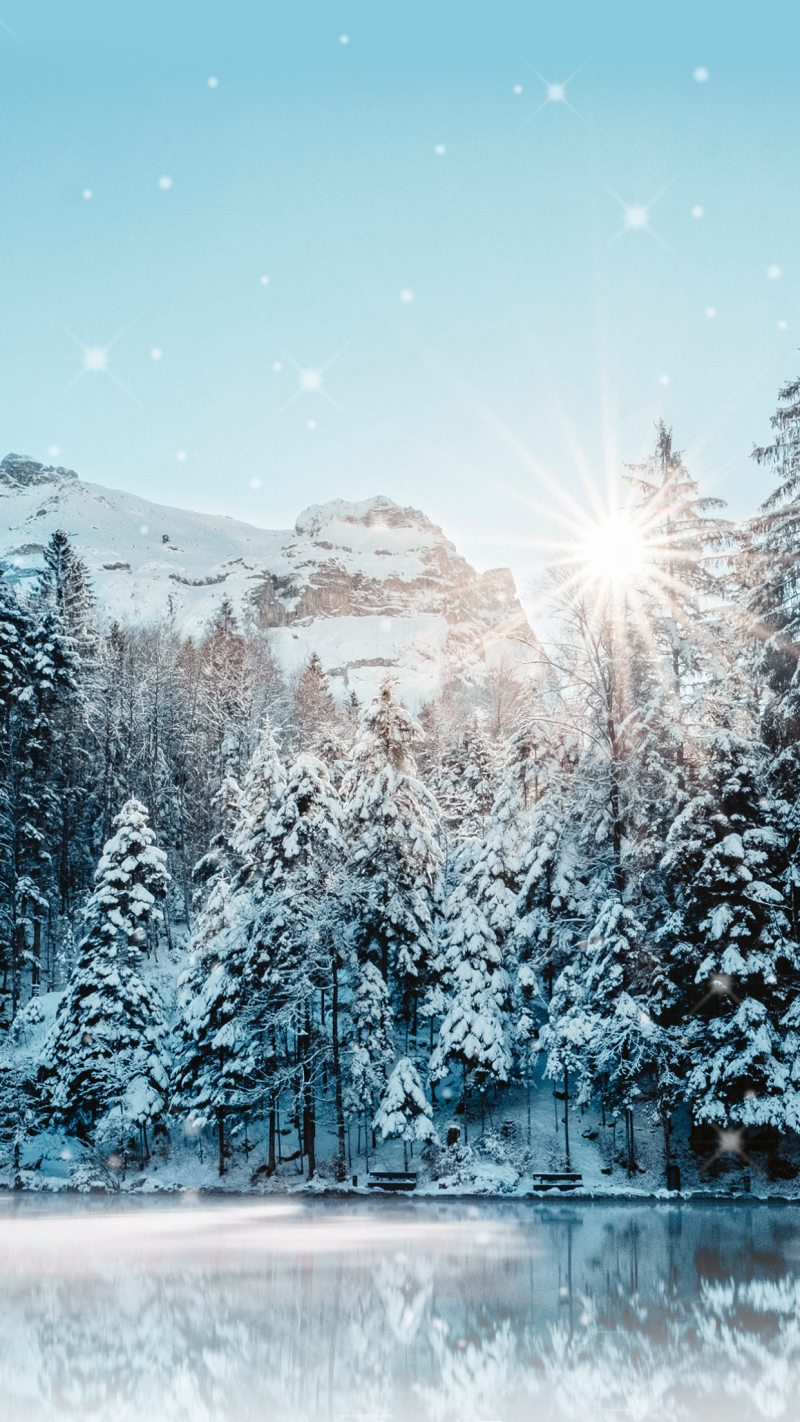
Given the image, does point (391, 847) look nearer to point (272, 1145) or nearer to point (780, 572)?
point (272, 1145)

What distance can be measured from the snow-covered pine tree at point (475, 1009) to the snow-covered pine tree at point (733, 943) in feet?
20.0

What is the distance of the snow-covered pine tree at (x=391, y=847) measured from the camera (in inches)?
1286

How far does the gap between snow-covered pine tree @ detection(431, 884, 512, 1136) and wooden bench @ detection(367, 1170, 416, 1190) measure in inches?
140

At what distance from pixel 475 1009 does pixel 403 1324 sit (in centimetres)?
2123

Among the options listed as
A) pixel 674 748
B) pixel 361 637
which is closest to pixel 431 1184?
pixel 674 748

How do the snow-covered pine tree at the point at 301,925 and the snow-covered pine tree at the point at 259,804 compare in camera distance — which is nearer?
the snow-covered pine tree at the point at 301,925

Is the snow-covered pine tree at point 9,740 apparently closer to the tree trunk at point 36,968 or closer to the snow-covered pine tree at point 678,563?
the tree trunk at point 36,968

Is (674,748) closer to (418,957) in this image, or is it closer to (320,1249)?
(418,957)

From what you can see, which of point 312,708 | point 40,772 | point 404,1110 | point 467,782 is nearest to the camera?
point 404,1110

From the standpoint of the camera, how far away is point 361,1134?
34000mm

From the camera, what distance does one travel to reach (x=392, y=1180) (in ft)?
95.7

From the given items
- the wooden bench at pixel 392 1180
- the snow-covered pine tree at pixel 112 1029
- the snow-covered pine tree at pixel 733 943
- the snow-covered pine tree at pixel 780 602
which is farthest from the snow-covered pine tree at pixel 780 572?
the snow-covered pine tree at pixel 112 1029

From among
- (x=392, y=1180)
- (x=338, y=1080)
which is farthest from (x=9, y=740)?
(x=392, y=1180)

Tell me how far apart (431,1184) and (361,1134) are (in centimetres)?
493
